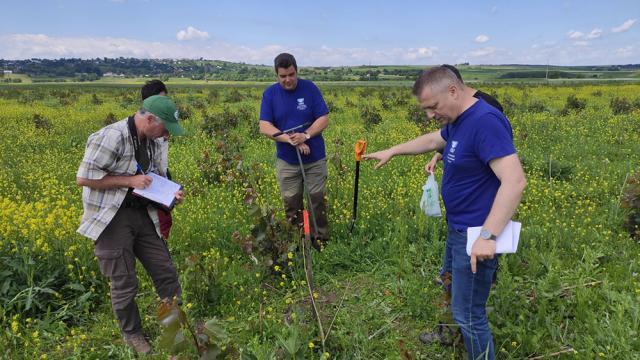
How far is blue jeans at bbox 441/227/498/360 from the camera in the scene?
2.51 m

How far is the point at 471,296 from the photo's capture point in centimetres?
256

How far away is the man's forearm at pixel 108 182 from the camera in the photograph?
115 inches

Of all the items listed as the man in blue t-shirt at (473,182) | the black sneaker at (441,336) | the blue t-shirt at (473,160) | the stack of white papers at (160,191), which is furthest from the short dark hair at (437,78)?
the stack of white papers at (160,191)

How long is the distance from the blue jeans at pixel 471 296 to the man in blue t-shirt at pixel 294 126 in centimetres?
211

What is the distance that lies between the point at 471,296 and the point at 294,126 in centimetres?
259

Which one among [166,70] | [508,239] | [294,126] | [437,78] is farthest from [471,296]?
[166,70]

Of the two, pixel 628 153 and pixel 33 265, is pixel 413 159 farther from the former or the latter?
pixel 33 265

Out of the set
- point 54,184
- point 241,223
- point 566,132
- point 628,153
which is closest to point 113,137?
point 241,223

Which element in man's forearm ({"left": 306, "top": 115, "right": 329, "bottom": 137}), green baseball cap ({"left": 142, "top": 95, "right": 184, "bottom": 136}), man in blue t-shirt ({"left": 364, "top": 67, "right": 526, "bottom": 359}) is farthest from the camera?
man's forearm ({"left": 306, "top": 115, "right": 329, "bottom": 137})

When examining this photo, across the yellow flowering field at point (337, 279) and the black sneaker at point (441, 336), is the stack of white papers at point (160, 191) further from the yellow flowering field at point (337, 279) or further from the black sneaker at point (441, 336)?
the black sneaker at point (441, 336)

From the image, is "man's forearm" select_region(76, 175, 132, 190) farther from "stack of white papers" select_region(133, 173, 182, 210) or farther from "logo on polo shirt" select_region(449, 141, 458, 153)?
"logo on polo shirt" select_region(449, 141, 458, 153)

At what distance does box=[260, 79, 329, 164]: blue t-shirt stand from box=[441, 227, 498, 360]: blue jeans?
87.9 inches

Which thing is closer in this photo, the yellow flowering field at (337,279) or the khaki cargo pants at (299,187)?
the yellow flowering field at (337,279)

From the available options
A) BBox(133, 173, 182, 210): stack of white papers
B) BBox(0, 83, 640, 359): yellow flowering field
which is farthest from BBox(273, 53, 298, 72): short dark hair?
BBox(133, 173, 182, 210): stack of white papers
